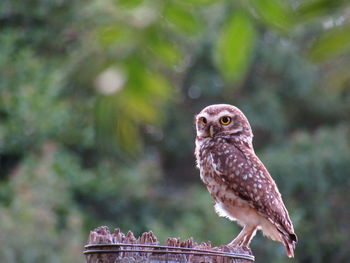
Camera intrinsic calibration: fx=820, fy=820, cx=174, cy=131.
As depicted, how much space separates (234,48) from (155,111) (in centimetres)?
17

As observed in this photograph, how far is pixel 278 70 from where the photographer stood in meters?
19.2

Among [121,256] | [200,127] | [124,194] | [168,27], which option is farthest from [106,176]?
[168,27]

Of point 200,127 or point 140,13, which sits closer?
point 140,13

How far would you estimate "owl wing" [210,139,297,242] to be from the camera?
369cm

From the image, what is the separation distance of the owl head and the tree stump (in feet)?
6.04

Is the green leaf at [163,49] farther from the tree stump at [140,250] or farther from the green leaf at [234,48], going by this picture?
the tree stump at [140,250]

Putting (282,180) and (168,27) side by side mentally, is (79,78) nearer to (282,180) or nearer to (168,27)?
(168,27)

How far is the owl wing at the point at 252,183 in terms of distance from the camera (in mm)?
3688

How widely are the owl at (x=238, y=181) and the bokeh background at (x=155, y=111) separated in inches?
15.3

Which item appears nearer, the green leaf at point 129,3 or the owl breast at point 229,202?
the green leaf at point 129,3

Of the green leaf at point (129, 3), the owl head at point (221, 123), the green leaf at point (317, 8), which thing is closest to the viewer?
the green leaf at point (317, 8)

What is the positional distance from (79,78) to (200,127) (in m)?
3.08

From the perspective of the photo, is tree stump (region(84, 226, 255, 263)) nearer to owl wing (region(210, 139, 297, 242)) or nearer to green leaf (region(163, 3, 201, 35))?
green leaf (region(163, 3, 201, 35))

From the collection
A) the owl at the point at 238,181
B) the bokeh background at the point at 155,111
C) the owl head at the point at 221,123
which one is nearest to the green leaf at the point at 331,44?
the bokeh background at the point at 155,111
